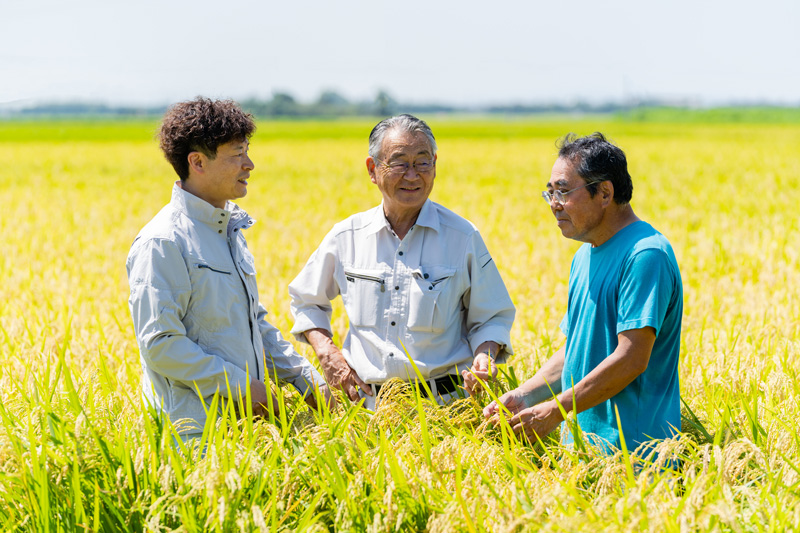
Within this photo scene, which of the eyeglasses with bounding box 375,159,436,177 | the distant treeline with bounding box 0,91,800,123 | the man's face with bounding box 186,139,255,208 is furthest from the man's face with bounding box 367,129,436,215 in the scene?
the distant treeline with bounding box 0,91,800,123

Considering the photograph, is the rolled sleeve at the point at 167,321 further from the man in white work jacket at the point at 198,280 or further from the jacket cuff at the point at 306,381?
the jacket cuff at the point at 306,381

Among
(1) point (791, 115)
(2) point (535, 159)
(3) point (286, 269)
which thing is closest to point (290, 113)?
(1) point (791, 115)

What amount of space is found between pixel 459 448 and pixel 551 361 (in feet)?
2.11

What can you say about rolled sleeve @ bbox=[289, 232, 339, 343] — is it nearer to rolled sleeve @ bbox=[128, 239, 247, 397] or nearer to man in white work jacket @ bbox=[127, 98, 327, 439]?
man in white work jacket @ bbox=[127, 98, 327, 439]

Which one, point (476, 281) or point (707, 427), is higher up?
point (476, 281)

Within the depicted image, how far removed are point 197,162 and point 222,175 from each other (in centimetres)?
11

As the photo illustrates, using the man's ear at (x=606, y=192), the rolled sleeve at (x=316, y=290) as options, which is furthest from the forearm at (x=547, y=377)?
the rolled sleeve at (x=316, y=290)

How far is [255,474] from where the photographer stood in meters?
2.71

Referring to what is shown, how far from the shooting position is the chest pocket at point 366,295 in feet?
11.4

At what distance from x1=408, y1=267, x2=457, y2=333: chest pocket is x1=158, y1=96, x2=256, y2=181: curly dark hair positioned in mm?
980

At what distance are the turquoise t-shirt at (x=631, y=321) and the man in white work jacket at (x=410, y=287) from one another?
1.55 ft

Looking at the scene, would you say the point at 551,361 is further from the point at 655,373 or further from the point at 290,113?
the point at 290,113

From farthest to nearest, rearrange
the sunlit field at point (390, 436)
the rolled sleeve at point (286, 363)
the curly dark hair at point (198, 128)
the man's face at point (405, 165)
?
the rolled sleeve at point (286, 363)
the man's face at point (405, 165)
the curly dark hair at point (198, 128)
the sunlit field at point (390, 436)

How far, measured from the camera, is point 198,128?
3.16 metres
